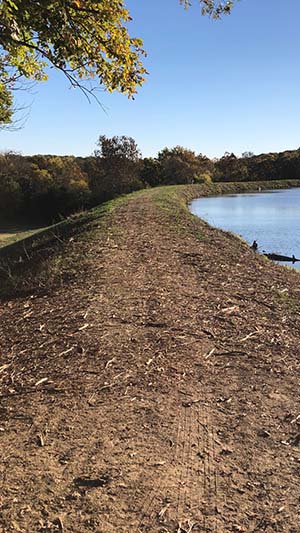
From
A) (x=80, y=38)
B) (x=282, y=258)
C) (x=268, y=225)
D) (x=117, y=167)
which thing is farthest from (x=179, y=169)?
(x=80, y=38)

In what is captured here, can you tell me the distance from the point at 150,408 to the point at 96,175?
164 feet

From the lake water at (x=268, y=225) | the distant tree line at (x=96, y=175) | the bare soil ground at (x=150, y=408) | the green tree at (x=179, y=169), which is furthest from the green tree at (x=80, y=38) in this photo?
the green tree at (x=179, y=169)

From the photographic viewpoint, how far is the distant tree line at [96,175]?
5025 centimetres

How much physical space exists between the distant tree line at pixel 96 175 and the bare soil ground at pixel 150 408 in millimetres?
41099

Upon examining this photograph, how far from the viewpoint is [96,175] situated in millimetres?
51906

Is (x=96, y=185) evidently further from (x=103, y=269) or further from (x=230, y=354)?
(x=230, y=354)

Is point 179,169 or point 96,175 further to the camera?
point 179,169

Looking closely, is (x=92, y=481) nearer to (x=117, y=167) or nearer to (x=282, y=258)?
(x=282, y=258)

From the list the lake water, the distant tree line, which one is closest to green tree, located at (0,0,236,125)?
the lake water

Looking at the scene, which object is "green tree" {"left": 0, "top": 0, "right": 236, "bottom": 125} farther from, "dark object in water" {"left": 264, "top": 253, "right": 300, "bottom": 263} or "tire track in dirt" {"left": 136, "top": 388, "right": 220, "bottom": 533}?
"dark object in water" {"left": 264, "top": 253, "right": 300, "bottom": 263}

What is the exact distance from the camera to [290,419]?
342cm

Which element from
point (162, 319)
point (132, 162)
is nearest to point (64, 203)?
point (132, 162)

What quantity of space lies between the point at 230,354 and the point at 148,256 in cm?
438

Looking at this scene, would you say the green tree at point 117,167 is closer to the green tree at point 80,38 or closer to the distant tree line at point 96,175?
the distant tree line at point 96,175
